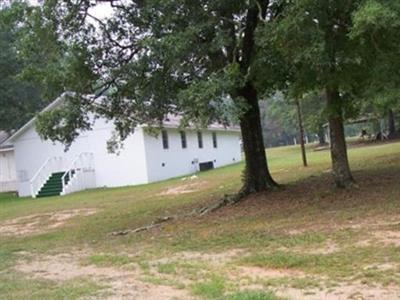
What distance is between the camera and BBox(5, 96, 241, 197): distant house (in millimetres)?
31266

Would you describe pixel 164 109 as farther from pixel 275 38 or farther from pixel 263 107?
pixel 263 107

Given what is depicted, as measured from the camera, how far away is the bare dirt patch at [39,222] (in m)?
16.5

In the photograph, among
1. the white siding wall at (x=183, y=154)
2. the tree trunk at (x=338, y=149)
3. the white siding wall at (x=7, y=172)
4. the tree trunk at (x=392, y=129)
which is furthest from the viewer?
the tree trunk at (x=392, y=129)

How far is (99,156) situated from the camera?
106 ft

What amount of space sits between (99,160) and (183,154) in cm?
533

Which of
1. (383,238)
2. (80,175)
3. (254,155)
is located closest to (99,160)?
(80,175)

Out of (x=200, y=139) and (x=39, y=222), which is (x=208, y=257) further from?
(x=200, y=139)

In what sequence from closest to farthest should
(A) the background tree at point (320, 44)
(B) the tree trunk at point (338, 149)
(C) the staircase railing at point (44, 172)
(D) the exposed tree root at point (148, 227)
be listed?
(A) the background tree at point (320, 44), (D) the exposed tree root at point (148, 227), (B) the tree trunk at point (338, 149), (C) the staircase railing at point (44, 172)

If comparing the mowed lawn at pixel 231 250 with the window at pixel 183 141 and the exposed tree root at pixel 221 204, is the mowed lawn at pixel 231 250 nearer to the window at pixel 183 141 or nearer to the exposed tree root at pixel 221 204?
the exposed tree root at pixel 221 204

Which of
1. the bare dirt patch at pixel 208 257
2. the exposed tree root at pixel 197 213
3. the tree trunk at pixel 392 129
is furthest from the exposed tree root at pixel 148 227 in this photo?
the tree trunk at pixel 392 129

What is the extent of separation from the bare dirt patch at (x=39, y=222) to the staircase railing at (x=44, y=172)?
11669 mm

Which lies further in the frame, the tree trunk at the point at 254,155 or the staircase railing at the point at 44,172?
the staircase railing at the point at 44,172

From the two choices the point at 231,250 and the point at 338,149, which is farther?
the point at 338,149

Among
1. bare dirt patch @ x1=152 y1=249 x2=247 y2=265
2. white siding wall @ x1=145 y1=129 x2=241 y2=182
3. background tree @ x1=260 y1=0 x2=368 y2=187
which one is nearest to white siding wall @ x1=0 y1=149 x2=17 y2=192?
white siding wall @ x1=145 y1=129 x2=241 y2=182
